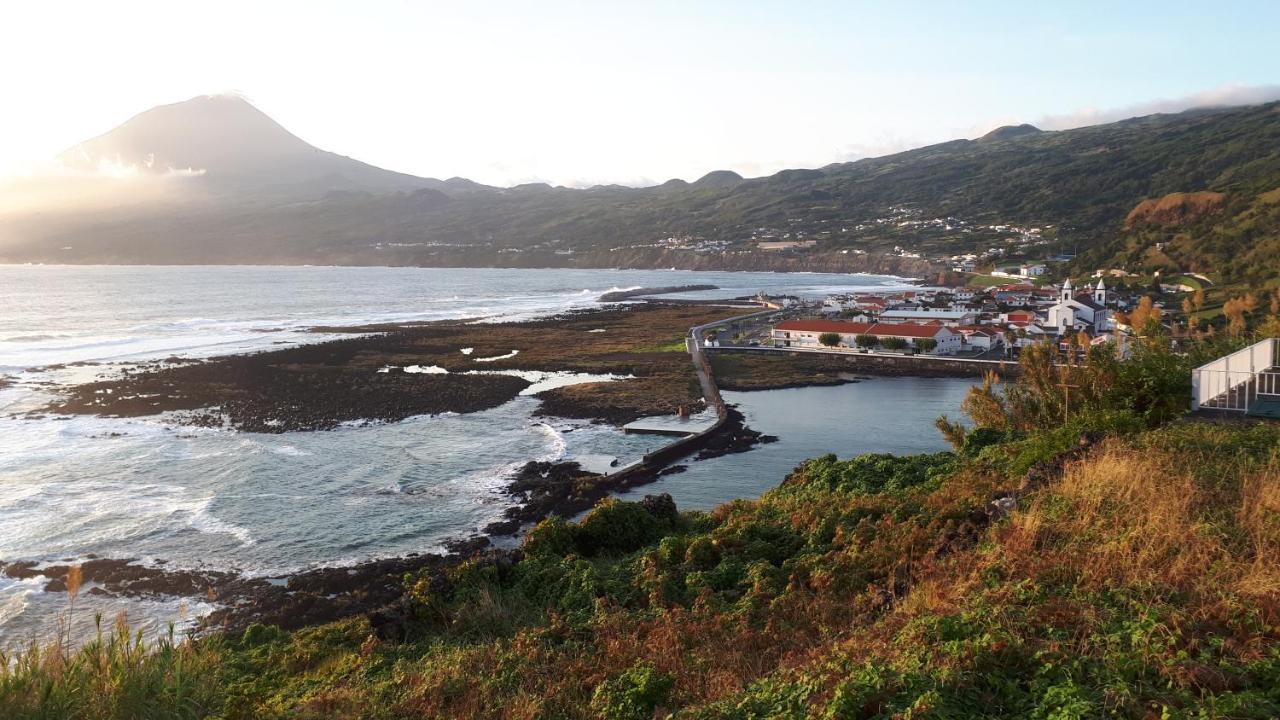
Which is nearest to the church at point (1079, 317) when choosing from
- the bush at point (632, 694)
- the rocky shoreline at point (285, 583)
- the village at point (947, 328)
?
the village at point (947, 328)

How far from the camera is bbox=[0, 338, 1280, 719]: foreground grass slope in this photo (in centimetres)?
461

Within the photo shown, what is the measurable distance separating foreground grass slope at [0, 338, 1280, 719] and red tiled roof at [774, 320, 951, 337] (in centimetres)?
4000

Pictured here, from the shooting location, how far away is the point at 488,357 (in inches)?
1978

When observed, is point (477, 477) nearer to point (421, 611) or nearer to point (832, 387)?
point (421, 611)

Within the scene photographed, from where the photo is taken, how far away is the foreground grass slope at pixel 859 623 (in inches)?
182

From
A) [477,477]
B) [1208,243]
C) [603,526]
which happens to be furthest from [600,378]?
[1208,243]

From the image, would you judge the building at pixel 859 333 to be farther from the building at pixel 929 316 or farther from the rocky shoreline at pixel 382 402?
the rocky shoreline at pixel 382 402

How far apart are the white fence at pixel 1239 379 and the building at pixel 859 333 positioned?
3543cm

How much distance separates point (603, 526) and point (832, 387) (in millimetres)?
30813

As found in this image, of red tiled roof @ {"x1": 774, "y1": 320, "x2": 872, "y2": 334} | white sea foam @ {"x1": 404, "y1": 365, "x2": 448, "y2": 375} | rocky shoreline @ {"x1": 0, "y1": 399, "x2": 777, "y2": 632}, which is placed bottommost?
red tiled roof @ {"x1": 774, "y1": 320, "x2": 872, "y2": 334}

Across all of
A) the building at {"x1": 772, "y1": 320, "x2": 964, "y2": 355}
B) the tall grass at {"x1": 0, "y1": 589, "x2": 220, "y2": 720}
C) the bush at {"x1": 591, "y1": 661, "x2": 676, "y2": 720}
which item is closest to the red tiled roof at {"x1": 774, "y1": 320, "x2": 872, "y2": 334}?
the building at {"x1": 772, "y1": 320, "x2": 964, "y2": 355}

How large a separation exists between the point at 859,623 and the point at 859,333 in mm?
46500

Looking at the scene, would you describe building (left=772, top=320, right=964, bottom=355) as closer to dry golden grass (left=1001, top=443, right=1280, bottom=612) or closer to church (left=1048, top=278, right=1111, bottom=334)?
church (left=1048, top=278, right=1111, bottom=334)

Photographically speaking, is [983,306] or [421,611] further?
[983,306]
